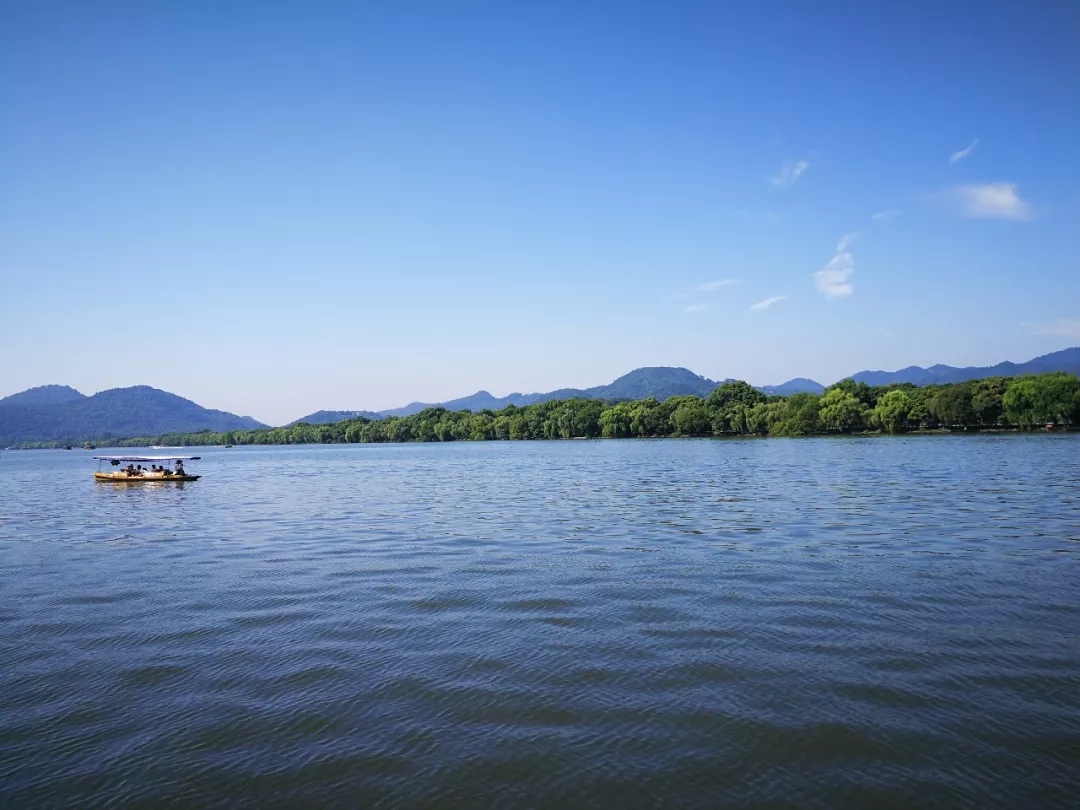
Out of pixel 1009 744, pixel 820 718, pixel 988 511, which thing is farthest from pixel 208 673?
pixel 988 511

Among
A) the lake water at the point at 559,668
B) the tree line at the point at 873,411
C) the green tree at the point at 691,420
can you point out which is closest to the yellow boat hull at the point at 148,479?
the lake water at the point at 559,668

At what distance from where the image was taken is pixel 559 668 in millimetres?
11680

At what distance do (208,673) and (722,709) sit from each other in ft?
29.5

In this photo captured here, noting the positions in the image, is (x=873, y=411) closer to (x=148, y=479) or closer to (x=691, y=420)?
(x=691, y=420)

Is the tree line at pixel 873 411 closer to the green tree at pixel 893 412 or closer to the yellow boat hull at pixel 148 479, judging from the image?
the green tree at pixel 893 412

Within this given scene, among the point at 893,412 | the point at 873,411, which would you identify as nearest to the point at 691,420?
the point at 873,411

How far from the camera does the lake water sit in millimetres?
8156

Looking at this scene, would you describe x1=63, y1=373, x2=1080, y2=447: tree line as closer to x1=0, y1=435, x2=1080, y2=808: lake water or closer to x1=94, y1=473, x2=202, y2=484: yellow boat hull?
x1=0, y1=435, x2=1080, y2=808: lake water

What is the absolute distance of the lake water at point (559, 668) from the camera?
321 inches

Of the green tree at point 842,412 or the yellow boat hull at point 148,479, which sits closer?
the yellow boat hull at point 148,479

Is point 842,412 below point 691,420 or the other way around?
below

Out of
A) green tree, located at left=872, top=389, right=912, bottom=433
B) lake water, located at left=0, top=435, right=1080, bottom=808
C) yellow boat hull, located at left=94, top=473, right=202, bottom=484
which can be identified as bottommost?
lake water, located at left=0, top=435, right=1080, bottom=808

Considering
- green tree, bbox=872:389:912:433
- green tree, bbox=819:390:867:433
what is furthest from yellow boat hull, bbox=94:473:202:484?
green tree, bbox=872:389:912:433

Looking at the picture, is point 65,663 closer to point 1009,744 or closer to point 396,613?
point 396,613
